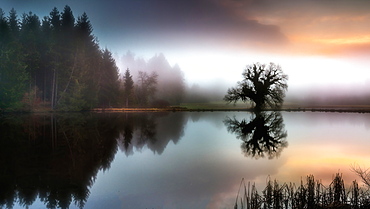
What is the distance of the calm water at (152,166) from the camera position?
986cm

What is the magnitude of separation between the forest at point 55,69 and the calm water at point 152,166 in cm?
3623

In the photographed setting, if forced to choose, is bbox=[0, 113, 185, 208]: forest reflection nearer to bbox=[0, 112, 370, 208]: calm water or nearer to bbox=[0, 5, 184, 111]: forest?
bbox=[0, 112, 370, 208]: calm water

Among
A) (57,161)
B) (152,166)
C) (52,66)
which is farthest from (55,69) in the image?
(152,166)

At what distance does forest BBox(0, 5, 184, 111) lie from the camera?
182ft

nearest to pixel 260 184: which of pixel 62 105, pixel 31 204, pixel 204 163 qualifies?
pixel 204 163

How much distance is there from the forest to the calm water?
36.2 metres

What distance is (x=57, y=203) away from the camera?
919cm

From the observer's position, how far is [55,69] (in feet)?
207

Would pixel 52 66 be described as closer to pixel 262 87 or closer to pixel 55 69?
pixel 55 69

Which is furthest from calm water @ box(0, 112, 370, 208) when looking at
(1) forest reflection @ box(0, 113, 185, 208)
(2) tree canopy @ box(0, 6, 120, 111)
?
(2) tree canopy @ box(0, 6, 120, 111)

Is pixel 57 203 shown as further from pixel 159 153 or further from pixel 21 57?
pixel 21 57

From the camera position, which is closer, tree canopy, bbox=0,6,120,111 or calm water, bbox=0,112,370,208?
calm water, bbox=0,112,370,208

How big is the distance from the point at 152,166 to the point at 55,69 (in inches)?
2330

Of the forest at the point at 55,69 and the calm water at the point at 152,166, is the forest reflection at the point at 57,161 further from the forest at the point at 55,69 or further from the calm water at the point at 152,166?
the forest at the point at 55,69
